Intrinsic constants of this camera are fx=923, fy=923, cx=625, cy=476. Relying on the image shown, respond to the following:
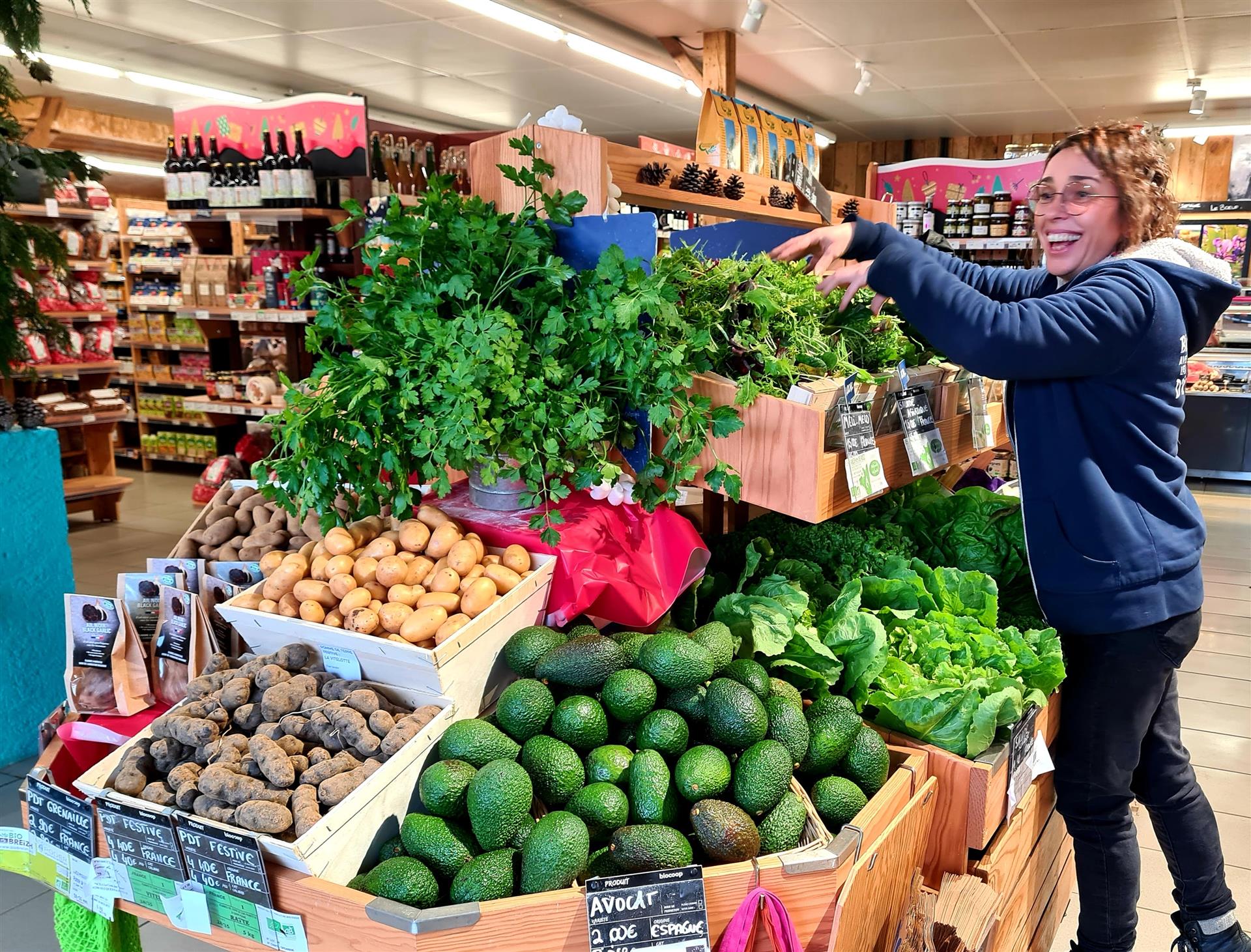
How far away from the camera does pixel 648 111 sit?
32.5ft

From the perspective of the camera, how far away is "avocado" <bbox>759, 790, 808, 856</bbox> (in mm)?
1340

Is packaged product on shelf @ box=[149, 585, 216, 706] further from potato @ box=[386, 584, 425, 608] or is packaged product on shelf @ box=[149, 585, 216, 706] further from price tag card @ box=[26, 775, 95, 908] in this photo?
potato @ box=[386, 584, 425, 608]

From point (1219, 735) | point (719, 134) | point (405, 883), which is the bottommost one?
point (1219, 735)

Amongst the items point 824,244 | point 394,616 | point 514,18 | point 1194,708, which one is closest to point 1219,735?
point 1194,708

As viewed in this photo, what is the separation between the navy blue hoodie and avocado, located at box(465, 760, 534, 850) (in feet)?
3.38

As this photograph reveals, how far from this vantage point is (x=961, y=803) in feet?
5.44

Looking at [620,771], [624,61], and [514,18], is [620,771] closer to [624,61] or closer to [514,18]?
[514,18]

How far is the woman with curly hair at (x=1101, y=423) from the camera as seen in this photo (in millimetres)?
1596

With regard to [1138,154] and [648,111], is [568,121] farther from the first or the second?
[648,111]

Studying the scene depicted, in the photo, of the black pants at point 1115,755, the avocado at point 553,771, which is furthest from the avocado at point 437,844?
the black pants at point 1115,755

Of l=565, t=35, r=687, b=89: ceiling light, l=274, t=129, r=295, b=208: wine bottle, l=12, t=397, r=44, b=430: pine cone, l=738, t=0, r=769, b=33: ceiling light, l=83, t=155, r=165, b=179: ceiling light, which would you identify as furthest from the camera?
l=83, t=155, r=165, b=179: ceiling light

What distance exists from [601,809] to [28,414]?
3252 mm

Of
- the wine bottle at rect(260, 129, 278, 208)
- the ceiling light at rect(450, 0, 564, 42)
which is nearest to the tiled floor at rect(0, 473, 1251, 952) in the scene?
the wine bottle at rect(260, 129, 278, 208)

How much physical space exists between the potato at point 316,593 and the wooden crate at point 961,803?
1053mm
